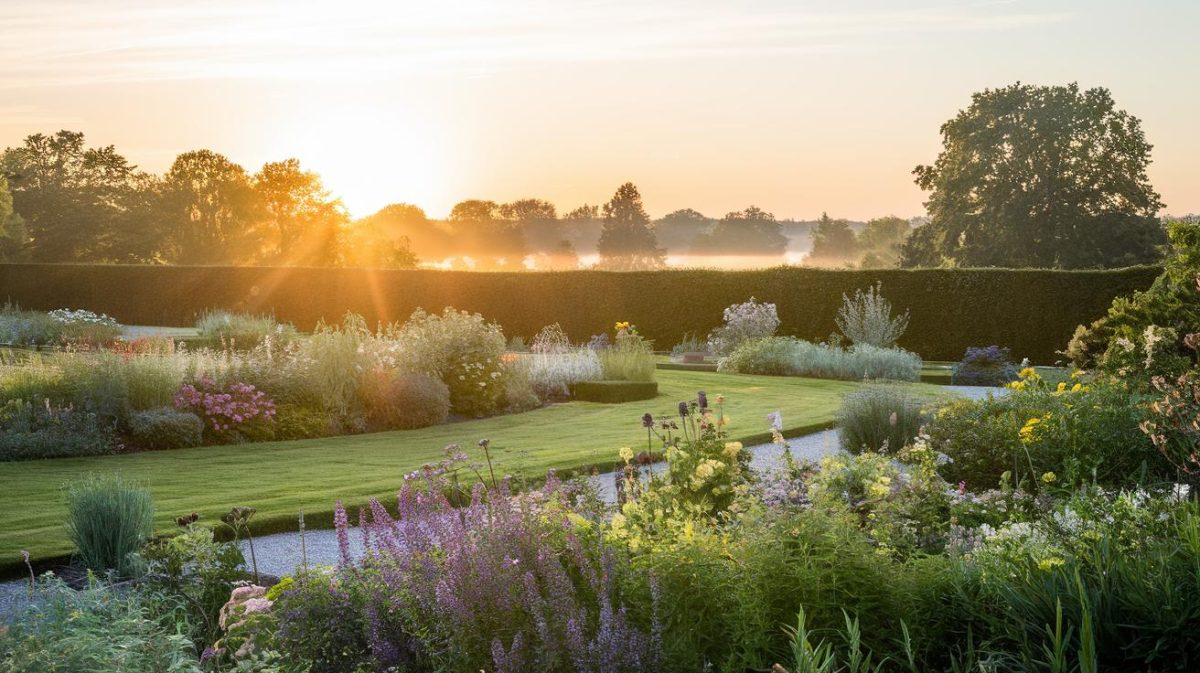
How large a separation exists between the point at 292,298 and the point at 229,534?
815 inches

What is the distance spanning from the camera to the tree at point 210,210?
45906mm

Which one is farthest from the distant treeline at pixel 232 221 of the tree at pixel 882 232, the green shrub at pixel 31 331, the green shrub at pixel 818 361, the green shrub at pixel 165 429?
the green shrub at pixel 165 429

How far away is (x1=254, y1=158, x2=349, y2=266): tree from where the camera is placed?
143 ft

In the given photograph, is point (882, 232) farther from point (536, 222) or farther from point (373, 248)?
point (373, 248)

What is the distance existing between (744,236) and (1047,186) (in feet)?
115

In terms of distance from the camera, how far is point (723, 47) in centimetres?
1218

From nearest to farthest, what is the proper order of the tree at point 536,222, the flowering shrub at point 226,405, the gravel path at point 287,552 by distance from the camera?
the gravel path at point 287,552 < the flowering shrub at point 226,405 < the tree at point 536,222

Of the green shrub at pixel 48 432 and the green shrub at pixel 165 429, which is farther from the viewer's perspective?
the green shrub at pixel 165 429

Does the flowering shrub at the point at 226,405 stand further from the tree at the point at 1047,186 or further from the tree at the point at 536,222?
the tree at the point at 536,222

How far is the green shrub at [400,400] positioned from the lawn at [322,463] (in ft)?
0.94

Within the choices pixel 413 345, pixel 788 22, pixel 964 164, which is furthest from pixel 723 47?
pixel 964 164

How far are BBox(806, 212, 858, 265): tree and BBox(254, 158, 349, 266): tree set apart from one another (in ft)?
107

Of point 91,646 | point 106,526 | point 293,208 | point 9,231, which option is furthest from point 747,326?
point 9,231

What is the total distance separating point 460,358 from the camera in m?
12.3
